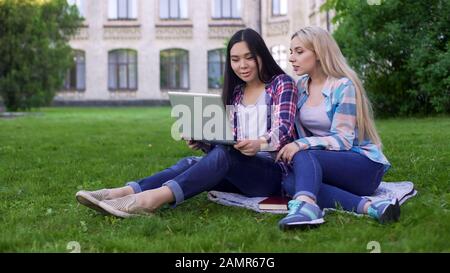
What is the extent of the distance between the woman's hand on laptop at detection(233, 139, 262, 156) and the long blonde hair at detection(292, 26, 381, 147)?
0.64m

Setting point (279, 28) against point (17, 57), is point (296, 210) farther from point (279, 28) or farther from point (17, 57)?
point (279, 28)

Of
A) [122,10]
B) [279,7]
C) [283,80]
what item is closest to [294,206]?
[283,80]

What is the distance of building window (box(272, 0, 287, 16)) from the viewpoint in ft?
110

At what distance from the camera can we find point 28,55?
927 inches

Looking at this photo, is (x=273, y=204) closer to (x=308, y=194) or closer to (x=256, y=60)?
(x=308, y=194)

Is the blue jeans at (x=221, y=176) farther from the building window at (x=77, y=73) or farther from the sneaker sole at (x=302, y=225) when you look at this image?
the building window at (x=77, y=73)

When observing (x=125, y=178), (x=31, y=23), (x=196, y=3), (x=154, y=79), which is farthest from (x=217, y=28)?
(x=125, y=178)

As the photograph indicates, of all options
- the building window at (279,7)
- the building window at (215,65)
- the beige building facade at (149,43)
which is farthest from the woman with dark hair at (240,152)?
the building window at (215,65)

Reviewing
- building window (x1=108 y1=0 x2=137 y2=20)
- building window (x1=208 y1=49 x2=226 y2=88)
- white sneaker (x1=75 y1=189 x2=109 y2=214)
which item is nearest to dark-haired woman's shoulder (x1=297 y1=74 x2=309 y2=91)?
white sneaker (x1=75 y1=189 x2=109 y2=214)

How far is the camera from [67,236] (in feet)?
11.4

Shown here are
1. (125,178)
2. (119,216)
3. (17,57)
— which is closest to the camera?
(119,216)

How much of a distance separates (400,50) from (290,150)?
11361 millimetres

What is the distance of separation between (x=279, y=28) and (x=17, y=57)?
14.8 meters

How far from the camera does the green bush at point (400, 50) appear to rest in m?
13.4
